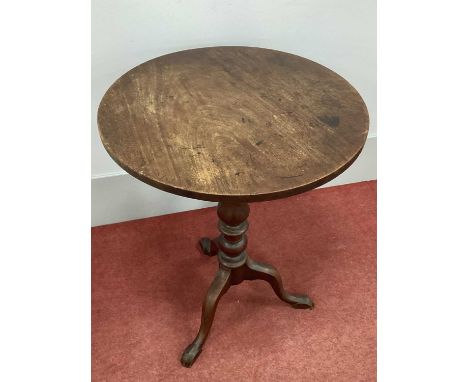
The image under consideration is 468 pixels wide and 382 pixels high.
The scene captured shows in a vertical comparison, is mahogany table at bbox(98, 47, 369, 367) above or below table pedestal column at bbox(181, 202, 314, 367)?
above

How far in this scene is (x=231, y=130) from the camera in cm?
140

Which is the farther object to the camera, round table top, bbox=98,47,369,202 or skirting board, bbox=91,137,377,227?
skirting board, bbox=91,137,377,227

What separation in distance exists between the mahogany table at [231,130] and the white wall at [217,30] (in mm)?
134

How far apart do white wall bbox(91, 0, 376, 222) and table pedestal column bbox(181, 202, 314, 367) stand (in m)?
0.65

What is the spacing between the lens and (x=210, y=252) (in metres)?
2.12

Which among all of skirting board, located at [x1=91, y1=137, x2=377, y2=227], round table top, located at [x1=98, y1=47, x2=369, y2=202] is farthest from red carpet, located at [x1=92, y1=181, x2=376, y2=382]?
A: round table top, located at [x1=98, y1=47, x2=369, y2=202]

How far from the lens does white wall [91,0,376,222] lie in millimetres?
1789

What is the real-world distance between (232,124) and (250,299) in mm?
804

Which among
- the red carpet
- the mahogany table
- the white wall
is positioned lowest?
the red carpet

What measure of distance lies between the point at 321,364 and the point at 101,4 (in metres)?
1.40

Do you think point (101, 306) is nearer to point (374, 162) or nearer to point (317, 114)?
point (317, 114)

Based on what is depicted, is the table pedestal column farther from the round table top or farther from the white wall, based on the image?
the white wall

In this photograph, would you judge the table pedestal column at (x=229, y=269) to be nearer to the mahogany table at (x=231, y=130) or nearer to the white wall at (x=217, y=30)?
the mahogany table at (x=231, y=130)

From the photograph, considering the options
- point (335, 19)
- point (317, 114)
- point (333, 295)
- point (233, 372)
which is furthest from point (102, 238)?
point (335, 19)
